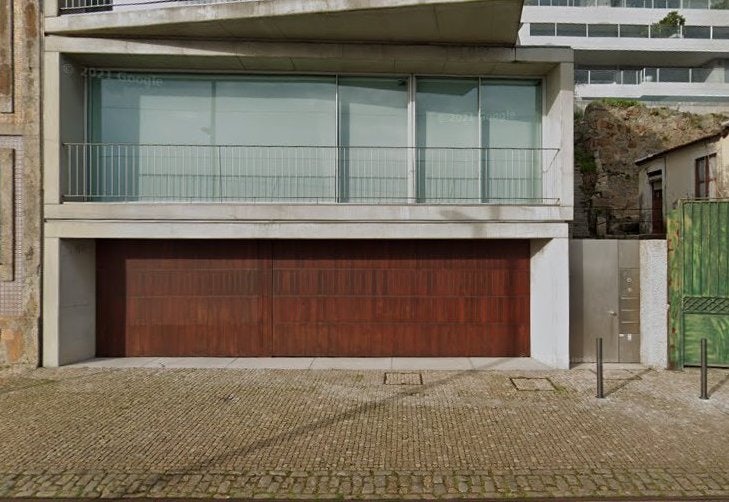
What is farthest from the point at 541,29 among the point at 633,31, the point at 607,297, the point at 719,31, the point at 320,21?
the point at 320,21

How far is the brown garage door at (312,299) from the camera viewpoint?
9.35 meters

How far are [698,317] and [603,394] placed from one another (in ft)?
9.26

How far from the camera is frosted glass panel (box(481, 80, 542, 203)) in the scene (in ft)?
31.3

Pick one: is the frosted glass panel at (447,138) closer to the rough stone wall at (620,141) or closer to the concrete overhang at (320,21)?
the concrete overhang at (320,21)

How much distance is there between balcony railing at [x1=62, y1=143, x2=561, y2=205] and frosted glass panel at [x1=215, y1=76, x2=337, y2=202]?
0.02m

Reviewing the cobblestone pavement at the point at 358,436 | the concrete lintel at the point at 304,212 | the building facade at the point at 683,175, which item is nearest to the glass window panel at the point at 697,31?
the building facade at the point at 683,175

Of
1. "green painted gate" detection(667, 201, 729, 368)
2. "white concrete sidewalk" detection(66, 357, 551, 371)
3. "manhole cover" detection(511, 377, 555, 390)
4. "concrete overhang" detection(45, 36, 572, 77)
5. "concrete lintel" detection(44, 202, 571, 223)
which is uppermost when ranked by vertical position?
"concrete overhang" detection(45, 36, 572, 77)

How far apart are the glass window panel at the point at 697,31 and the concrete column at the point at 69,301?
44.0 meters

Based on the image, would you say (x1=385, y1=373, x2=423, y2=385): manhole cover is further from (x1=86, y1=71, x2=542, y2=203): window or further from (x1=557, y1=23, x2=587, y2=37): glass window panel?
(x1=557, y1=23, x2=587, y2=37): glass window panel

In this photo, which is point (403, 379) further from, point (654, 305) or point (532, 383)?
point (654, 305)

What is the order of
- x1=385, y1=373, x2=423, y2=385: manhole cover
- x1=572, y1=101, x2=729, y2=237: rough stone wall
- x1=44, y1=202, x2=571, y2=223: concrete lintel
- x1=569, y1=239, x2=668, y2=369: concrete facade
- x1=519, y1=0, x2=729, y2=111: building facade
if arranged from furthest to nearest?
x1=519, y1=0, x2=729, y2=111: building facade → x1=572, y1=101, x2=729, y2=237: rough stone wall → x1=569, y1=239, x2=668, y2=369: concrete facade → x1=44, y1=202, x2=571, y2=223: concrete lintel → x1=385, y1=373, x2=423, y2=385: manhole cover

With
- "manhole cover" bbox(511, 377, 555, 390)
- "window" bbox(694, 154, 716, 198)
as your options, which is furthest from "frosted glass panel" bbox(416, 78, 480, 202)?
"window" bbox(694, 154, 716, 198)

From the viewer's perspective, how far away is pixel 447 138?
31.3 ft

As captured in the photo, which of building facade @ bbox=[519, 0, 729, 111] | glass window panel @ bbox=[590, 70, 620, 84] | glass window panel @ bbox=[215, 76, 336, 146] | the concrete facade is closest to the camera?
the concrete facade
